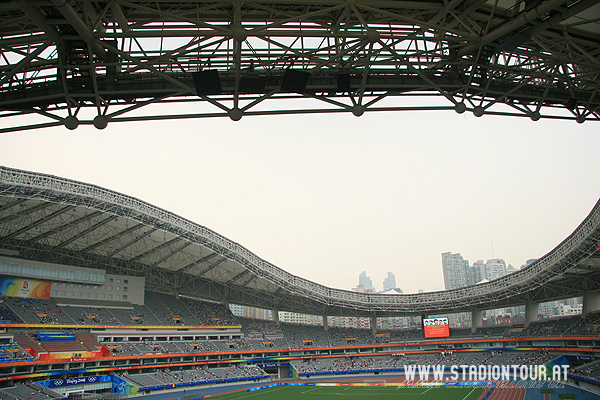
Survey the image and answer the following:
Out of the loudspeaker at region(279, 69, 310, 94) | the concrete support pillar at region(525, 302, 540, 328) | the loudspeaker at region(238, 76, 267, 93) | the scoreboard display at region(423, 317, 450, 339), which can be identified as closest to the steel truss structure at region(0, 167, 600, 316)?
the concrete support pillar at region(525, 302, 540, 328)

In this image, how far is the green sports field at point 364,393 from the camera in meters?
42.7

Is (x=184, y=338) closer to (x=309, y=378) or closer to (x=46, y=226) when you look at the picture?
(x=309, y=378)

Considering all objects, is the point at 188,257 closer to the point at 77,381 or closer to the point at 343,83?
the point at 77,381

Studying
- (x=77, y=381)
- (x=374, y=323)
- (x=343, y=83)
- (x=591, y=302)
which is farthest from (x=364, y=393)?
(x=343, y=83)

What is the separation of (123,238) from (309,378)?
35.0 meters

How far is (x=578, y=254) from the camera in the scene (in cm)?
4400

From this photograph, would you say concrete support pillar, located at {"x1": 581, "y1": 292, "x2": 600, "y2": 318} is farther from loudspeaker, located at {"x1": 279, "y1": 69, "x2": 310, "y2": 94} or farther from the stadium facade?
loudspeaker, located at {"x1": 279, "y1": 69, "x2": 310, "y2": 94}

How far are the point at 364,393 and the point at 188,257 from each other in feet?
90.0

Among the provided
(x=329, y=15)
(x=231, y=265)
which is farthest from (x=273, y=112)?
(x=231, y=265)

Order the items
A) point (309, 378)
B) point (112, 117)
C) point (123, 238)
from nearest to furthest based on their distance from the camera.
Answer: point (112, 117) → point (123, 238) → point (309, 378)

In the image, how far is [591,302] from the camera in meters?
54.1

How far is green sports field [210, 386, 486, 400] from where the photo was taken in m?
42.7

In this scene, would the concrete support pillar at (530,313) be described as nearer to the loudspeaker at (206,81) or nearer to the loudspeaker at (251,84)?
the loudspeaker at (251,84)

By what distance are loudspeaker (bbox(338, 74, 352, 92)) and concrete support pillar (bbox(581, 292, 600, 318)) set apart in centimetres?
5943
